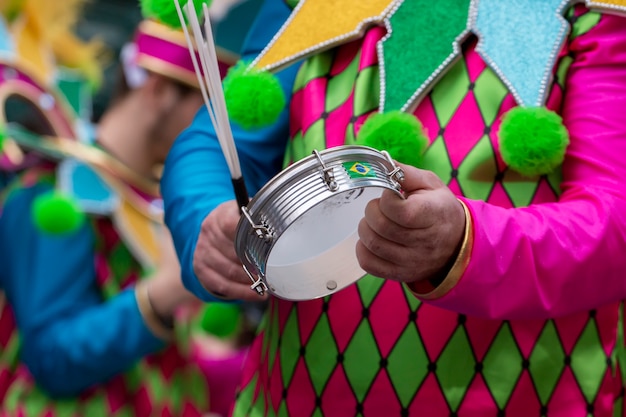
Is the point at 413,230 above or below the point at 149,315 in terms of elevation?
above

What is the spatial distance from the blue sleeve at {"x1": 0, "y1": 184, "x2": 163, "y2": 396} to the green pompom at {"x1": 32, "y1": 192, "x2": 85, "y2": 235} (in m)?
0.03

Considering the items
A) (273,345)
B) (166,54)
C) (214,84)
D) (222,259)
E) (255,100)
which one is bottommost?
(166,54)

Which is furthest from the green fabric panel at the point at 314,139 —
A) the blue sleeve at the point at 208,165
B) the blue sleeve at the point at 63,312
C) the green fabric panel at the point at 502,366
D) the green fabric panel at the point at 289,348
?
the blue sleeve at the point at 63,312

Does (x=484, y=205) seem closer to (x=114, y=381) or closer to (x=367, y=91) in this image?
(x=367, y=91)

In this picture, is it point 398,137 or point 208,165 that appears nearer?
point 398,137

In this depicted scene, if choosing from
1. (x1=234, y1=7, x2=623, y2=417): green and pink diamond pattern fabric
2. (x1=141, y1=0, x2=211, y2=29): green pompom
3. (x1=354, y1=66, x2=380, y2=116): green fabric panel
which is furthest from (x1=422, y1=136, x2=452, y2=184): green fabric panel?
(x1=141, y1=0, x2=211, y2=29): green pompom

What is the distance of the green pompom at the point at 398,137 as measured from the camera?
1.14 meters

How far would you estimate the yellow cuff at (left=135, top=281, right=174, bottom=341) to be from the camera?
225 cm

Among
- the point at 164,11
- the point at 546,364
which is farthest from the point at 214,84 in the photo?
the point at 546,364

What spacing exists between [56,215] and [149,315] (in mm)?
312

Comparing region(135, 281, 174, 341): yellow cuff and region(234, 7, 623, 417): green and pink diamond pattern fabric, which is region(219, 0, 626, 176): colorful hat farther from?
region(135, 281, 174, 341): yellow cuff

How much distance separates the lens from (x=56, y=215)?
223 cm

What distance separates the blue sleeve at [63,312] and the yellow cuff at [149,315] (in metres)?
0.01

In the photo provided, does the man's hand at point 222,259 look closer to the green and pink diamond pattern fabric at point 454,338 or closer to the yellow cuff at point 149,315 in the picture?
the green and pink diamond pattern fabric at point 454,338
